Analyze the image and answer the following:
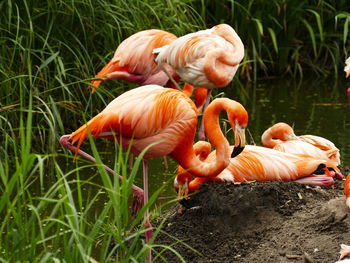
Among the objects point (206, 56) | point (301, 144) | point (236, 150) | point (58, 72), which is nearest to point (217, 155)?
point (236, 150)

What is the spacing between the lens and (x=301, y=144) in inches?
214

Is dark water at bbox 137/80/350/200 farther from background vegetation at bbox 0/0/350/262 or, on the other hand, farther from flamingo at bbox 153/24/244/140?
flamingo at bbox 153/24/244/140

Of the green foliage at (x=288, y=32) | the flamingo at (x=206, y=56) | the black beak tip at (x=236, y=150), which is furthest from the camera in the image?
the green foliage at (x=288, y=32)

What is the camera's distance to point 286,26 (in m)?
9.54

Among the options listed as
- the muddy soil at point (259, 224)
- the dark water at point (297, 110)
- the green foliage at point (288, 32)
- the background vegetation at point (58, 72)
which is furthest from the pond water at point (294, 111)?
the muddy soil at point (259, 224)

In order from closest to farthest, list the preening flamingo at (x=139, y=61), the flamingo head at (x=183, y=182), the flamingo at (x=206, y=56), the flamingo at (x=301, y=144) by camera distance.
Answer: the flamingo head at (x=183, y=182), the flamingo at (x=301, y=144), the flamingo at (x=206, y=56), the preening flamingo at (x=139, y=61)

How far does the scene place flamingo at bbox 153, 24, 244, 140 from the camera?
5746 mm

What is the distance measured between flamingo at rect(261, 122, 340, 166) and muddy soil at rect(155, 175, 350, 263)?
16.5 inches

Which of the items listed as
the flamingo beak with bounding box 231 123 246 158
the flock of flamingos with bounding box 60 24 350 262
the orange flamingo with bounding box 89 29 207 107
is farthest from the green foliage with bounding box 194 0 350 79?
the flamingo beak with bounding box 231 123 246 158

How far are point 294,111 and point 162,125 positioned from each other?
3829 mm

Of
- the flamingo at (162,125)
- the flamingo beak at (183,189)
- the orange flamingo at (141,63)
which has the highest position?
the flamingo at (162,125)

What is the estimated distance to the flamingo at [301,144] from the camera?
5.34 m

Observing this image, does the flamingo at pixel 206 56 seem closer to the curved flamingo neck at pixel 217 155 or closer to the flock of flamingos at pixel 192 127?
the flock of flamingos at pixel 192 127

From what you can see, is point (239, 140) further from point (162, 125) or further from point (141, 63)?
point (141, 63)
